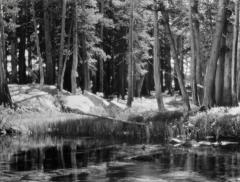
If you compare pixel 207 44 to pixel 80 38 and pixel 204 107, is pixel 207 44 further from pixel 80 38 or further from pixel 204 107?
pixel 204 107

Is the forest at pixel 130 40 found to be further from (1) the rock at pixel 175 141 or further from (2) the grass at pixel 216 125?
(1) the rock at pixel 175 141

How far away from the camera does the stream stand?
466 inches

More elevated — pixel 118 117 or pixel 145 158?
pixel 118 117

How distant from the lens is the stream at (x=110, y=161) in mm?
11836

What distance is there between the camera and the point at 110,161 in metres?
14.3

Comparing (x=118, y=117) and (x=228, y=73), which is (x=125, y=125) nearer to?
(x=118, y=117)

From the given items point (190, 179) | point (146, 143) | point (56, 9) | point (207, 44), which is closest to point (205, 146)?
point (146, 143)

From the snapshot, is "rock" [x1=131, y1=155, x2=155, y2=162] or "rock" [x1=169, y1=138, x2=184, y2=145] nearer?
"rock" [x1=131, y1=155, x2=155, y2=162]

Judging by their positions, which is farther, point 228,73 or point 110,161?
point 228,73

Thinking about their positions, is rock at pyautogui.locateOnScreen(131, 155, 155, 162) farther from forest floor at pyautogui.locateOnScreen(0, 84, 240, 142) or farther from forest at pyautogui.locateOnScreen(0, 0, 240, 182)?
forest floor at pyautogui.locateOnScreen(0, 84, 240, 142)

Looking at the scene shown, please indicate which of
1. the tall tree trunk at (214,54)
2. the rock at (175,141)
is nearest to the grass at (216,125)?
the rock at (175,141)

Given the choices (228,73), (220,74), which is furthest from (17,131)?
(228,73)

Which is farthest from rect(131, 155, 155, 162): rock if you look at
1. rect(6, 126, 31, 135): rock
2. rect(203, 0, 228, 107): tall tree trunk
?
rect(203, 0, 228, 107): tall tree trunk

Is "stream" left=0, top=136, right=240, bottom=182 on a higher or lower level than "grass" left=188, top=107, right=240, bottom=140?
lower
